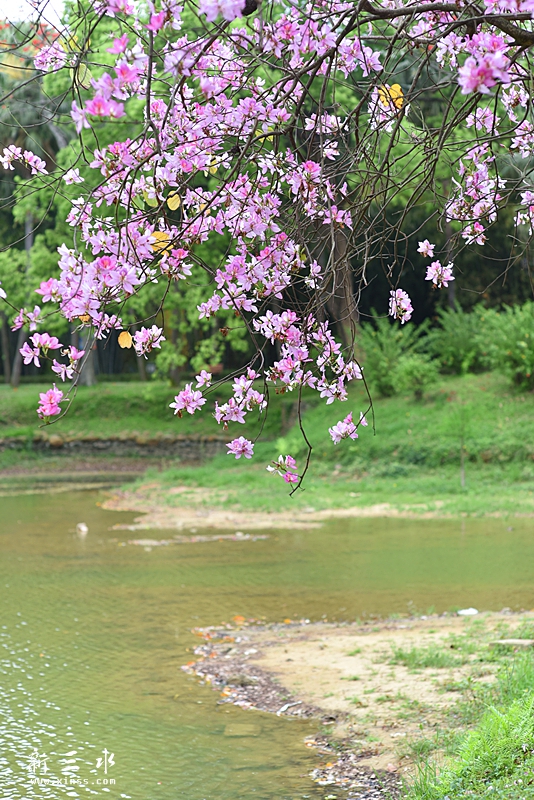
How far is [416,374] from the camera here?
18.9 metres

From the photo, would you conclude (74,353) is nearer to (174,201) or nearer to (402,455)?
(174,201)

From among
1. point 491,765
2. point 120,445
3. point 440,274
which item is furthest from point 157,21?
point 120,445

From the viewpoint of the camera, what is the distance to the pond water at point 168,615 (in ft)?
16.3

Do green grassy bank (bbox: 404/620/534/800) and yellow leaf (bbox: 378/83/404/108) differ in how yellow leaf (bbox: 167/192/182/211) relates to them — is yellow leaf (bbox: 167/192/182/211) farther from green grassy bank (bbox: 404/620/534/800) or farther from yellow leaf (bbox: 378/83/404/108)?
green grassy bank (bbox: 404/620/534/800)

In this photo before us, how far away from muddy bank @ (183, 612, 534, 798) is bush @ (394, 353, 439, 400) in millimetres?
11327

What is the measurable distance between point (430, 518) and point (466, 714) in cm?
810

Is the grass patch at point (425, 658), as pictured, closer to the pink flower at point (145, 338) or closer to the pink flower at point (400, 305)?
the pink flower at point (400, 305)

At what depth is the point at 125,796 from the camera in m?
4.64

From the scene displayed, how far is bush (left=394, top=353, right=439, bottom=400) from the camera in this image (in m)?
18.9

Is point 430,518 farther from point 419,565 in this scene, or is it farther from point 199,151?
point 199,151

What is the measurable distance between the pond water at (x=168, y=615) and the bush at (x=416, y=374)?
657 cm

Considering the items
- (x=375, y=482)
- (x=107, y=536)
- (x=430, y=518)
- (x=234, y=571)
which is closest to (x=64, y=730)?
(x=234, y=571)

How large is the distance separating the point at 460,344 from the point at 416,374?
188 cm

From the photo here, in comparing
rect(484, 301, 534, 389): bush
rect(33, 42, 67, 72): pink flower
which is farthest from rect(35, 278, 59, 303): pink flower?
rect(484, 301, 534, 389): bush
